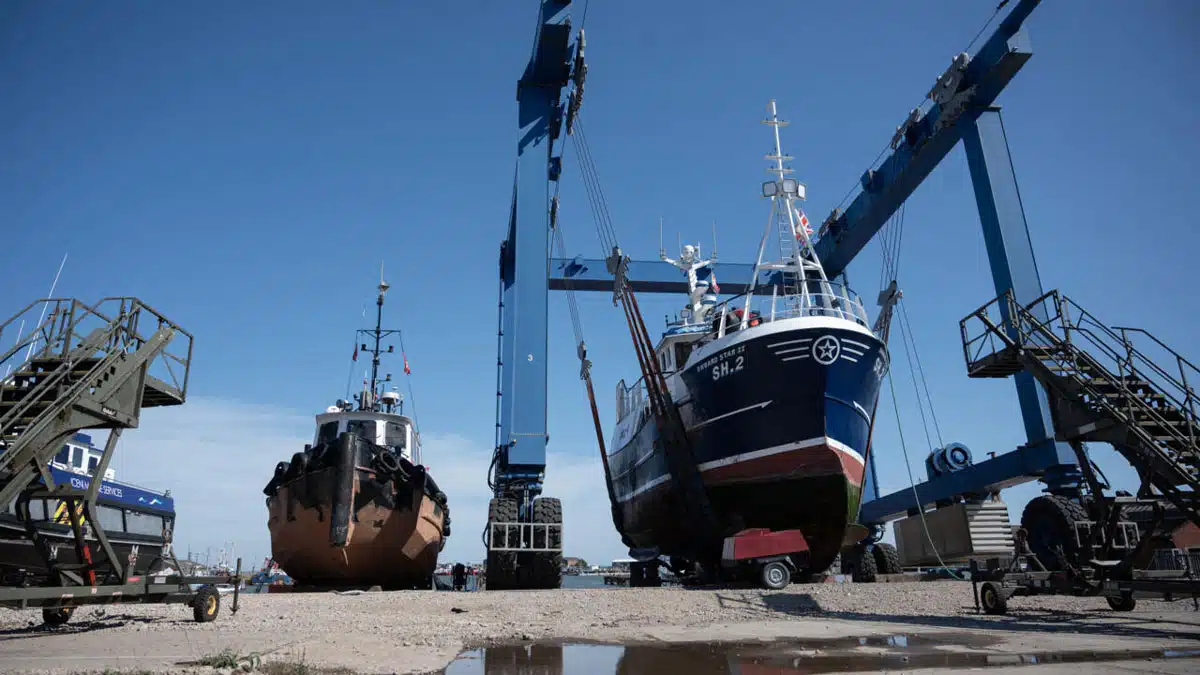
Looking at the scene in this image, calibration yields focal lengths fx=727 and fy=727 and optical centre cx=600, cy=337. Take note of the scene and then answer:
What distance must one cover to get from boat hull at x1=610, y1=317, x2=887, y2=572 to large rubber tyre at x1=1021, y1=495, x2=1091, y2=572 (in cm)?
344

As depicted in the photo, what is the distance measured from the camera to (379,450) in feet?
57.4

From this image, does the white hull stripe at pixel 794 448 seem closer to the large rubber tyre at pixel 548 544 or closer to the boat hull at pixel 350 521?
the large rubber tyre at pixel 548 544

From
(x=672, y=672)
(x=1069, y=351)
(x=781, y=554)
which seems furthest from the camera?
(x=781, y=554)

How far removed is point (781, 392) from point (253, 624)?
11029mm

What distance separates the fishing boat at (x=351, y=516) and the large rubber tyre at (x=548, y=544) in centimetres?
317

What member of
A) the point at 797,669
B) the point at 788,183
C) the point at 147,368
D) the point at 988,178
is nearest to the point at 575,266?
the point at 788,183

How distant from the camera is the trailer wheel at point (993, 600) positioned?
1058 cm

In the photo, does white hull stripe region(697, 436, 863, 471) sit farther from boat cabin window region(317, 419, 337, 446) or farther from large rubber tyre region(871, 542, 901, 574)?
boat cabin window region(317, 419, 337, 446)

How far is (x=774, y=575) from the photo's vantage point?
14.4 m

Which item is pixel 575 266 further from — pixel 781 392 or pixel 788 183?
pixel 781 392

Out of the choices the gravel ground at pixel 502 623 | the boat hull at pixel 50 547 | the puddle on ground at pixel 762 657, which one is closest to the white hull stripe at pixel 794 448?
the gravel ground at pixel 502 623

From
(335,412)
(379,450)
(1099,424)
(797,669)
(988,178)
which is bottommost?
(797,669)

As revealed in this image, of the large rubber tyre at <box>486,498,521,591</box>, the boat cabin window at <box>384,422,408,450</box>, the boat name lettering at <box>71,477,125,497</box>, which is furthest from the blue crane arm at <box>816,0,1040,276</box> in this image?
the boat name lettering at <box>71,477,125,497</box>

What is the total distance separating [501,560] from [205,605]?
26.3ft
